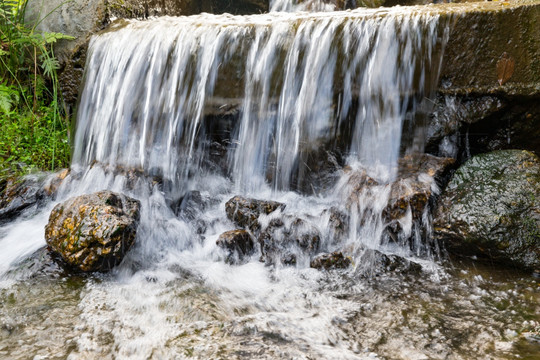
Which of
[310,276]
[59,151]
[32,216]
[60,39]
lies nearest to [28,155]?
[59,151]

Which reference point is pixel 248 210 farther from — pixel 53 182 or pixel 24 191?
pixel 24 191

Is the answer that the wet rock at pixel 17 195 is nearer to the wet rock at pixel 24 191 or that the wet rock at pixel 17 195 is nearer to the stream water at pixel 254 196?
the wet rock at pixel 24 191

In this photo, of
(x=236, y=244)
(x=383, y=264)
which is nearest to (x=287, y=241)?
(x=236, y=244)

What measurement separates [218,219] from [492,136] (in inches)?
115

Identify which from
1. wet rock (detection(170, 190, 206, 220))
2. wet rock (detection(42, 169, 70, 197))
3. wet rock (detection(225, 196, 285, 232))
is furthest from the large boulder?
wet rock (detection(42, 169, 70, 197))

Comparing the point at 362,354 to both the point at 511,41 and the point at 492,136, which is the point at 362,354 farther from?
the point at 511,41

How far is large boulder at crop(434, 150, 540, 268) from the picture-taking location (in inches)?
126

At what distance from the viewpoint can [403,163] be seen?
13.7 feet

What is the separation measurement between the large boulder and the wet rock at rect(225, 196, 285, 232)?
155 centimetres

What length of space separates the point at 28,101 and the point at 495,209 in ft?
20.6

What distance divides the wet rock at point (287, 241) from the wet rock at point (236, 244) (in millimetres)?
116

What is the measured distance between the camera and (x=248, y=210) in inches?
157

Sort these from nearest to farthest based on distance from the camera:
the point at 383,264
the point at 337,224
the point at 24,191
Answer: the point at 383,264, the point at 337,224, the point at 24,191

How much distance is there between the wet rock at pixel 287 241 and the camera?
3.56 meters
